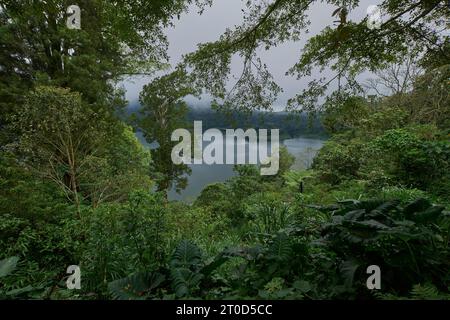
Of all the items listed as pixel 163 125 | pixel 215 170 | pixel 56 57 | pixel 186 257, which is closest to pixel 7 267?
pixel 186 257

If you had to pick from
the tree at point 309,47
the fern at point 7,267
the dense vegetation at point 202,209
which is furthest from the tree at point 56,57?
the fern at point 7,267

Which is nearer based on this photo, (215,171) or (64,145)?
(64,145)

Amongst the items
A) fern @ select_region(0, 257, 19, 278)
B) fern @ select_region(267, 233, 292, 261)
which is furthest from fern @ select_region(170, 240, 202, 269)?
fern @ select_region(0, 257, 19, 278)

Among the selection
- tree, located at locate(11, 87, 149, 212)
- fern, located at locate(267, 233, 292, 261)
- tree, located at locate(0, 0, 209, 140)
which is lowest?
fern, located at locate(267, 233, 292, 261)

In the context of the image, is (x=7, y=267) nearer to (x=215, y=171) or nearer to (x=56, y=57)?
(x=56, y=57)

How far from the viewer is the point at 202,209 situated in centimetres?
539

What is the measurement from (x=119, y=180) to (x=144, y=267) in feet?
15.6

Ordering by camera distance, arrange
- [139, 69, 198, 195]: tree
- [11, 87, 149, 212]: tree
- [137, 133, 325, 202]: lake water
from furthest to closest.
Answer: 1. [137, 133, 325, 202]: lake water
2. [139, 69, 198, 195]: tree
3. [11, 87, 149, 212]: tree

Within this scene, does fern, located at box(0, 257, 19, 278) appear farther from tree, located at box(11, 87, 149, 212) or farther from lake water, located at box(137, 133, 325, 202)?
lake water, located at box(137, 133, 325, 202)

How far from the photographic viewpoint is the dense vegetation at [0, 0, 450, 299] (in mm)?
Answer: 1697

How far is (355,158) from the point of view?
32.3 feet

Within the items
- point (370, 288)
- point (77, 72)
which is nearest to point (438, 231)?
point (370, 288)

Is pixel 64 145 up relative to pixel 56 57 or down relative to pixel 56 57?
down

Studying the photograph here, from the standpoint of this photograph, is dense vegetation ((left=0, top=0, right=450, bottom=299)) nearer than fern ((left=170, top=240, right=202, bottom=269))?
Yes
